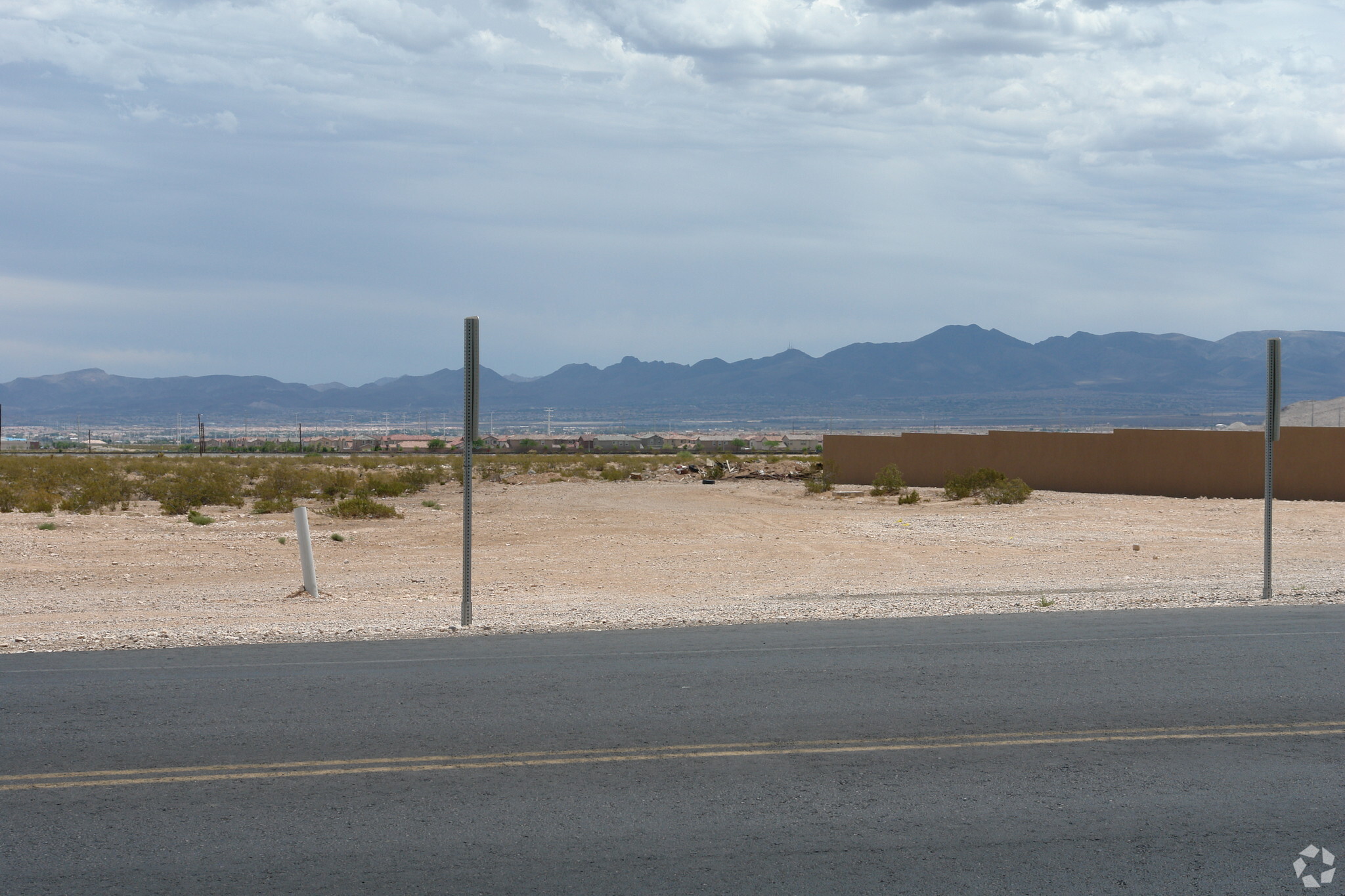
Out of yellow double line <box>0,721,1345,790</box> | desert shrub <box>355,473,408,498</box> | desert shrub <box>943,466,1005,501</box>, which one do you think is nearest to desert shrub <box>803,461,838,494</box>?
desert shrub <box>943,466,1005,501</box>

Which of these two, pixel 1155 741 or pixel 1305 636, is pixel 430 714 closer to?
pixel 1155 741

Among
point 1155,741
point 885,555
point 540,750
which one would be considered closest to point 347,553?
point 885,555

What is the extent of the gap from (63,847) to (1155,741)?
6107 millimetres

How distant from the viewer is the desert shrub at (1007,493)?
118ft

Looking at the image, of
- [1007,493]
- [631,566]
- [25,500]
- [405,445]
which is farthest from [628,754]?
[405,445]

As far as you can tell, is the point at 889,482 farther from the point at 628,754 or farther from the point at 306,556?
the point at 628,754

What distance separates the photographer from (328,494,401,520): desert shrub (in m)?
30.9

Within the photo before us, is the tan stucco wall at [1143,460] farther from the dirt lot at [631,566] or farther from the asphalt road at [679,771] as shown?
the asphalt road at [679,771]

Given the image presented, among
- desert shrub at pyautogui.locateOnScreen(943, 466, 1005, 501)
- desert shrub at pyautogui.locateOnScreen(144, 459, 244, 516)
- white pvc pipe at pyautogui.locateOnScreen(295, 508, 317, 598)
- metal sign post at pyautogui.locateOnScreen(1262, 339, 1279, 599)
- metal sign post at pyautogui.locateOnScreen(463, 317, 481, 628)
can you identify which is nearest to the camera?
metal sign post at pyautogui.locateOnScreen(463, 317, 481, 628)

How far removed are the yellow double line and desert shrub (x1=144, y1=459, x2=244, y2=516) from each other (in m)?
27.4

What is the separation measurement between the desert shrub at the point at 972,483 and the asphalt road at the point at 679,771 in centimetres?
2828

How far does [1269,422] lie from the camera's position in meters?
14.3

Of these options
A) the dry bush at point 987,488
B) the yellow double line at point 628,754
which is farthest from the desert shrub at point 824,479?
the yellow double line at point 628,754

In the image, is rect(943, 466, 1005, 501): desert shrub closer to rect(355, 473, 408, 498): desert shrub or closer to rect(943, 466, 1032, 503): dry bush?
rect(943, 466, 1032, 503): dry bush
